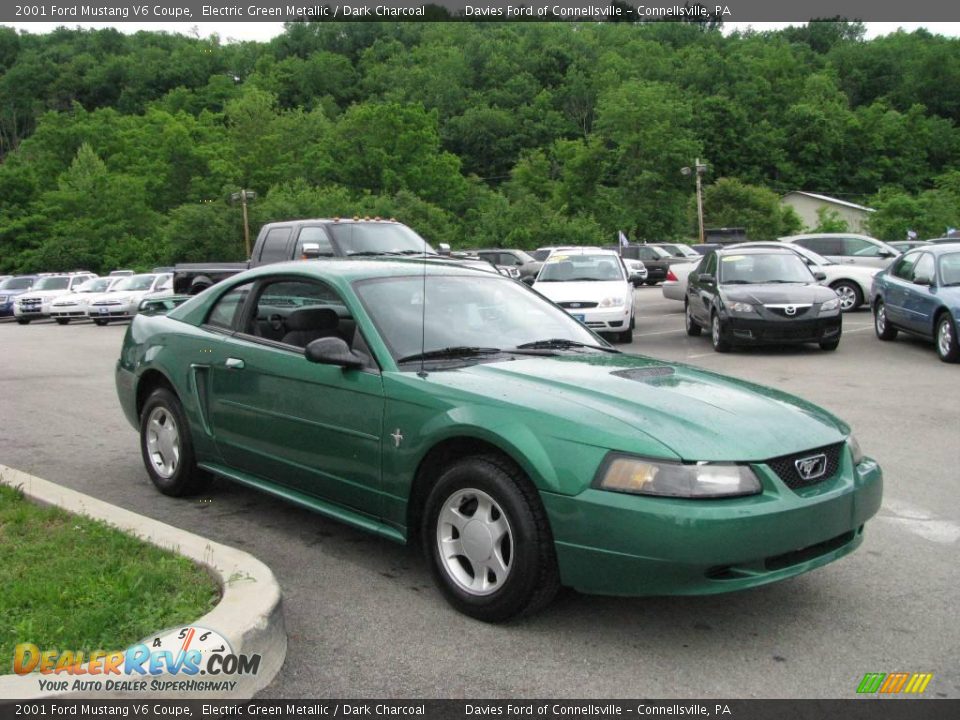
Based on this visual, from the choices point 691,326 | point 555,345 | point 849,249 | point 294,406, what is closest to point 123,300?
point 691,326

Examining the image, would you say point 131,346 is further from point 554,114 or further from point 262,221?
point 554,114

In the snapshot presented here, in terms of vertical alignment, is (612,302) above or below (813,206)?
below

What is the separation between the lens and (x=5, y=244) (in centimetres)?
6362

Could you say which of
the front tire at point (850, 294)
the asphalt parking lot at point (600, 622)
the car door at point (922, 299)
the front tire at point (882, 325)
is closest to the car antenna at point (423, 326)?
the asphalt parking lot at point (600, 622)

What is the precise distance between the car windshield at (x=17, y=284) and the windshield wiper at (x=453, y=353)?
37.6 meters

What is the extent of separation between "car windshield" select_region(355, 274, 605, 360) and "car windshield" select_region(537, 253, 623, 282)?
1107 centimetres

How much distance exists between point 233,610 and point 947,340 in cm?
1139

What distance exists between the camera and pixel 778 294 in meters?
13.5

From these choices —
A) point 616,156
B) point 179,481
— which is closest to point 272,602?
point 179,481

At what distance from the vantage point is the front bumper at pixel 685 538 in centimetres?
340

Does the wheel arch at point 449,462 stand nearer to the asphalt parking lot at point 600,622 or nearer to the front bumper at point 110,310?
the asphalt parking lot at point 600,622

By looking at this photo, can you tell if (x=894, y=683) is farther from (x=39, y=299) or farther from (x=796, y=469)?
(x=39, y=299)

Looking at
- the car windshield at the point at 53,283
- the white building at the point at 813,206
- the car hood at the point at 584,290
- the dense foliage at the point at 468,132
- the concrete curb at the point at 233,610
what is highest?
the dense foliage at the point at 468,132

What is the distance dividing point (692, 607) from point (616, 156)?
64366mm
